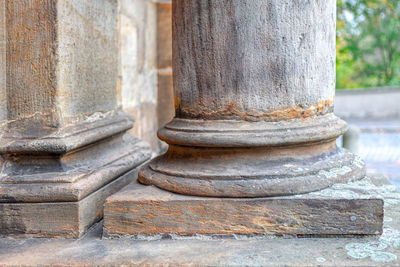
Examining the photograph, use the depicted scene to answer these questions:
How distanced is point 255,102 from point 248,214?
45 centimetres

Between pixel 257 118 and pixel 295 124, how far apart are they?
6.2 inches

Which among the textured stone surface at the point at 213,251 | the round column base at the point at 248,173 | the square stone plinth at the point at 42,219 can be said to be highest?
the round column base at the point at 248,173

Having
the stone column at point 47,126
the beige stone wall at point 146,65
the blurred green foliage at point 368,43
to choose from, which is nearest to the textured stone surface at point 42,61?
the stone column at point 47,126

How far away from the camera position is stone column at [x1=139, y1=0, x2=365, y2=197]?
1743 mm

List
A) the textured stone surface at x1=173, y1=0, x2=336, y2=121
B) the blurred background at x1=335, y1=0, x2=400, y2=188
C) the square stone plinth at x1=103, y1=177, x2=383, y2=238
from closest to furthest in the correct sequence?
the square stone plinth at x1=103, y1=177, x2=383, y2=238, the textured stone surface at x1=173, y1=0, x2=336, y2=121, the blurred background at x1=335, y1=0, x2=400, y2=188

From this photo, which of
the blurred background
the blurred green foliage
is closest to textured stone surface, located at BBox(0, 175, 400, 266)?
the blurred background

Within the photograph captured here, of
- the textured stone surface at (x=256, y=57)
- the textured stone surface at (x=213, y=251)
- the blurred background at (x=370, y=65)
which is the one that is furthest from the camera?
the blurred background at (x=370, y=65)

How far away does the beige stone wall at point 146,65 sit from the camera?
304 centimetres

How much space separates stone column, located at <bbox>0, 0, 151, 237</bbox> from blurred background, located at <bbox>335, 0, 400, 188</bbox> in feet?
27.0

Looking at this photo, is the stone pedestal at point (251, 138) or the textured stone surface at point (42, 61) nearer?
the stone pedestal at point (251, 138)

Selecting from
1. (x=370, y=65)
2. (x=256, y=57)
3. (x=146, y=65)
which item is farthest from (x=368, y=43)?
(x=256, y=57)

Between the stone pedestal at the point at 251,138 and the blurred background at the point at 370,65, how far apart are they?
7.98 m

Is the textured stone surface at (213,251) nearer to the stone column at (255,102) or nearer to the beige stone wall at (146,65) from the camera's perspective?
the stone column at (255,102)

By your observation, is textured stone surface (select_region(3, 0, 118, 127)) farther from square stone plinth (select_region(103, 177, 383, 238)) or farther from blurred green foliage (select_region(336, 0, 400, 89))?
blurred green foliage (select_region(336, 0, 400, 89))
